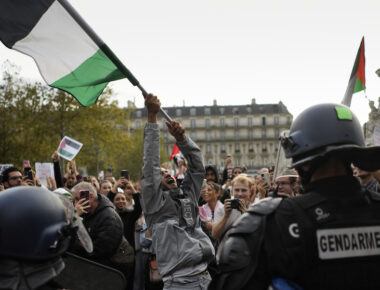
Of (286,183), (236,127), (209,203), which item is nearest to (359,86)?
(286,183)

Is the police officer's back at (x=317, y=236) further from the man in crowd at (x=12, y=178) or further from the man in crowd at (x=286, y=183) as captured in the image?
the man in crowd at (x=12, y=178)

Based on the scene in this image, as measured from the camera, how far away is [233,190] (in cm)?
557

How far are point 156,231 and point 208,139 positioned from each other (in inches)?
3987

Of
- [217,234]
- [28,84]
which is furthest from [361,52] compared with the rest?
[28,84]

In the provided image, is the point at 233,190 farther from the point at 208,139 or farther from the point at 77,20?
the point at 208,139

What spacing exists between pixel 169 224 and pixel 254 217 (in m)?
2.11

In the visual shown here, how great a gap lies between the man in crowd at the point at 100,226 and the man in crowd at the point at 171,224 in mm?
900

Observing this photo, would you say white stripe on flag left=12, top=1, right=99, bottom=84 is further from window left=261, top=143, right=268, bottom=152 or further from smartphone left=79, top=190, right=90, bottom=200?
window left=261, top=143, right=268, bottom=152

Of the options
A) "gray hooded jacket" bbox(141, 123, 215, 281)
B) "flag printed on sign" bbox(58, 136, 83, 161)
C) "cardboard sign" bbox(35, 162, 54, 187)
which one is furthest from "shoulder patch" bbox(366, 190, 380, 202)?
"flag printed on sign" bbox(58, 136, 83, 161)

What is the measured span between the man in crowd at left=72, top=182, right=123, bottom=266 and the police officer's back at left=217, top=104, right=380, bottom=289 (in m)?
2.90

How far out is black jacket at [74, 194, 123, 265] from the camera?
4660 mm

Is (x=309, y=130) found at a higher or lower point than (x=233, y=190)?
higher

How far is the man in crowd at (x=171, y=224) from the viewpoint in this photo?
12.5ft

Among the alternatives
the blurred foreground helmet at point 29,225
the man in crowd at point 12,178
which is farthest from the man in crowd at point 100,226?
the blurred foreground helmet at point 29,225
